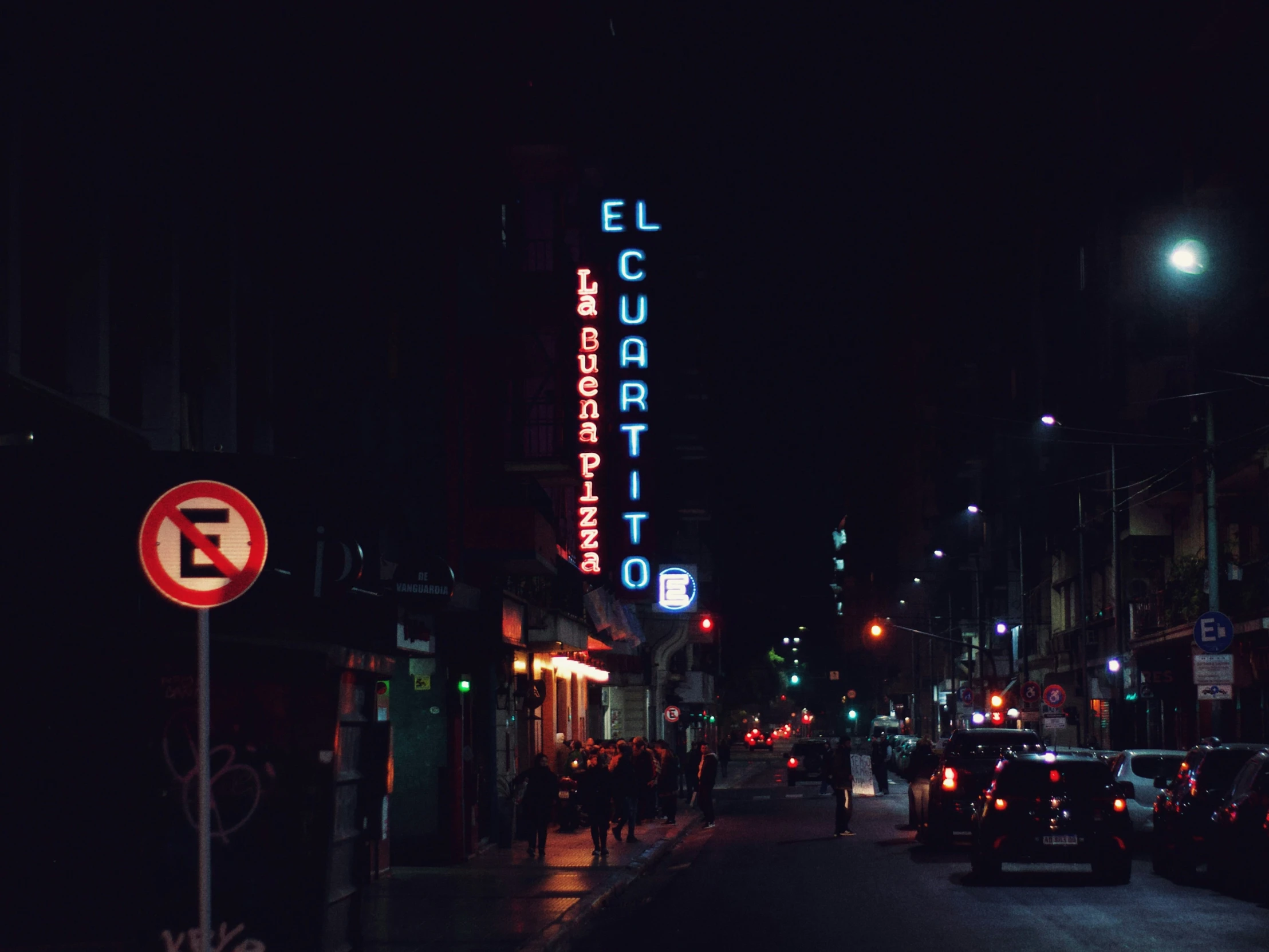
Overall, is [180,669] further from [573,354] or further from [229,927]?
[573,354]

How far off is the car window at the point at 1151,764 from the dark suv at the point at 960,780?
62.5 inches

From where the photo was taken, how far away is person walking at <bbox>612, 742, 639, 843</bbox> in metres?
29.8

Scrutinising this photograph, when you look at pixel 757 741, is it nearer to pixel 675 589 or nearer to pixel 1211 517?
pixel 675 589

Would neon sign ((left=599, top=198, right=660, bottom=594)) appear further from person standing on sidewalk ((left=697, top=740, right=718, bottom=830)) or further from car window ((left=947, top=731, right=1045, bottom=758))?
car window ((left=947, top=731, right=1045, bottom=758))

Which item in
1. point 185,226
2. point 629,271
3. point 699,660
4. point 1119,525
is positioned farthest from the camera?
point 699,660

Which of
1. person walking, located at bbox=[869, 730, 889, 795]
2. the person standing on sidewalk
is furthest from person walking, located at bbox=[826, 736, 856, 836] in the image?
person walking, located at bbox=[869, 730, 889, 795]

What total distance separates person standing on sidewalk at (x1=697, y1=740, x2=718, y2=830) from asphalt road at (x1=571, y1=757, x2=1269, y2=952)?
680 cm

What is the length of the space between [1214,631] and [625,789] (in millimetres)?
10905

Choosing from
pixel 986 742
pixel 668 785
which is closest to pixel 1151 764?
pixel 986 742

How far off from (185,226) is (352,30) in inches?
218

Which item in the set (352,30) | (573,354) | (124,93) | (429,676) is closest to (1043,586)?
(573,354)

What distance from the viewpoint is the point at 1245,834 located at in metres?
19.1

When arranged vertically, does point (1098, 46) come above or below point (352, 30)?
above

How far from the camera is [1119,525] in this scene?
2154 inches
